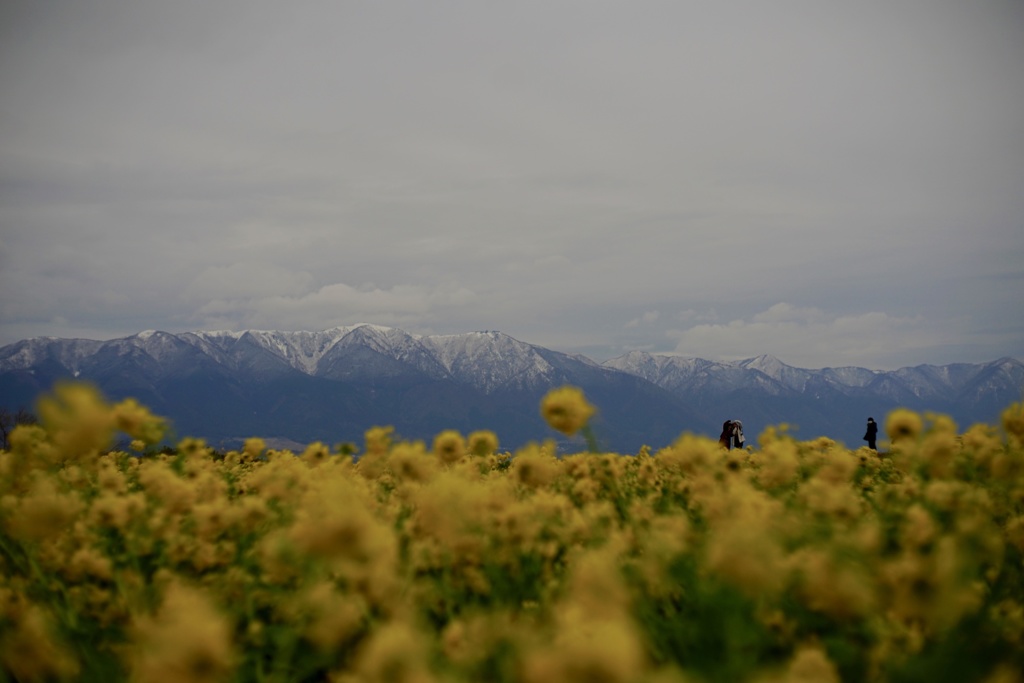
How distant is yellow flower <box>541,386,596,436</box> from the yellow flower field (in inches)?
0.6

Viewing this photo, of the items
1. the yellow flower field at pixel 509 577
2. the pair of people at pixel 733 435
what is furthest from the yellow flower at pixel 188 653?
the pair of people at pixel 733 435

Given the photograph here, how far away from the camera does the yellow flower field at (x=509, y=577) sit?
1.96 metres

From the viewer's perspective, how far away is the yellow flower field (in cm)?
196

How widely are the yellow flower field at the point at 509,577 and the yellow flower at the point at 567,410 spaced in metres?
0.01

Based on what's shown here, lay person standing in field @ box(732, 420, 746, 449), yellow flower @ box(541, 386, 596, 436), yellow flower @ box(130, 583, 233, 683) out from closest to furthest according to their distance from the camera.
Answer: yellow flower @ box(130, 583, 233, 683)
yellow flower @ box(541, 386, 596, 436)
person standing in field @ box(732, 420, 746, 449)

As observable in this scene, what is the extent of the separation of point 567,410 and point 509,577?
1.12m

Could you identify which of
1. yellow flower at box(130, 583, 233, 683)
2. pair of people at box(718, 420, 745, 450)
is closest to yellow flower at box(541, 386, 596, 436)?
yellow flower at box(130, 583, 233, 683)

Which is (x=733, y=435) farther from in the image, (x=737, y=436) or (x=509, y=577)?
(x=509, y=577)

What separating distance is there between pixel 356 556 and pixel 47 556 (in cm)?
307

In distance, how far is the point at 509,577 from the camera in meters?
3.35

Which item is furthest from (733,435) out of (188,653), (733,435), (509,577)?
(188,653)

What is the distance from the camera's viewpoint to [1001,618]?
2605 mm

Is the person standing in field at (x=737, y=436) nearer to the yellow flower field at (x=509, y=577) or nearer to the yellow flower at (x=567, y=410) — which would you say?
the yellow flower field at (x=509, y=577)

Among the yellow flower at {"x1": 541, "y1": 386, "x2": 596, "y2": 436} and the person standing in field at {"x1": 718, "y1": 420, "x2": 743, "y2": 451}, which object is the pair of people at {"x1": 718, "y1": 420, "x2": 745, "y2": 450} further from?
the yellow flower at {"x1": 541, "y1": 386, "x2": 596, "y2": 436}
